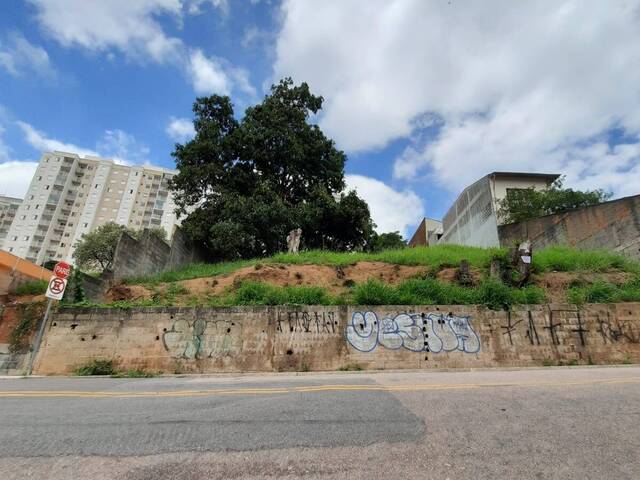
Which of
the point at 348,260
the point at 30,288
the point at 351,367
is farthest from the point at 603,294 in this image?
the point at 30,288

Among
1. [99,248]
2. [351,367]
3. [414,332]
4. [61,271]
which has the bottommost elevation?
[351,367]

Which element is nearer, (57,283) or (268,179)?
(57,283)

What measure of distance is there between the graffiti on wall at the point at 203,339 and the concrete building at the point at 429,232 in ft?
122

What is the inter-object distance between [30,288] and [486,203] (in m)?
30.7

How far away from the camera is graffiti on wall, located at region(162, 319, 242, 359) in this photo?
11.4m

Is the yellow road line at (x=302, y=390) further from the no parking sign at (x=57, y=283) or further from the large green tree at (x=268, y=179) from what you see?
the large green tree at (x=268, y=179)

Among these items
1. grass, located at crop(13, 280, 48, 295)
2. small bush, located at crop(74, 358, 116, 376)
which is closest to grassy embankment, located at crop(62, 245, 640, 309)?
small bush, located at crop(74, 358, 116, 376)

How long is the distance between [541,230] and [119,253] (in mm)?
26393

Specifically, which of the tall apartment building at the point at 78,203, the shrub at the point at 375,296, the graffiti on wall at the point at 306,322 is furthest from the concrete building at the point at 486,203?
the tall apartment building at the point at 78,203

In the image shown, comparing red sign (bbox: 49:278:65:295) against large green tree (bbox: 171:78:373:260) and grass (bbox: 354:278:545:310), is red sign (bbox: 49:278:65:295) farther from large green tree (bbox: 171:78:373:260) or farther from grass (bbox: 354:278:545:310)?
large green tree (bbox: 171:78:373:260)

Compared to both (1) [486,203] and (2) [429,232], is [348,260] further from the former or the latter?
(2) [429,232]

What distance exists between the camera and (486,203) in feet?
100.0

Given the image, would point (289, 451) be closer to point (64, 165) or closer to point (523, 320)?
point (523, 320)

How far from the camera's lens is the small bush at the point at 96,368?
11078 mm
